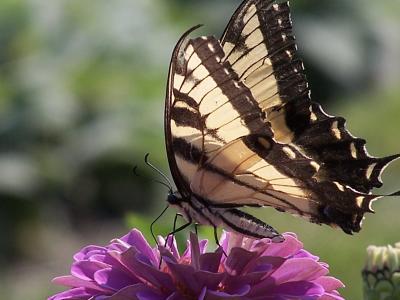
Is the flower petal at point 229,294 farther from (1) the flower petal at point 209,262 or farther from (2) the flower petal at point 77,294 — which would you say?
(2) the flower petal at point 77,294

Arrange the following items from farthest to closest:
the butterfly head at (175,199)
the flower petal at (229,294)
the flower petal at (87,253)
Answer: the butterfly head at (175,199) < the flower petal at (87,253) < the flower petal at (229,294)

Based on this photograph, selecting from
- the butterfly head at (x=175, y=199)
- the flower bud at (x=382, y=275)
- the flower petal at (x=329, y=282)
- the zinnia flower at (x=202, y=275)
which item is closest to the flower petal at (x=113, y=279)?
the zinnia flower at (x=202, y=275)

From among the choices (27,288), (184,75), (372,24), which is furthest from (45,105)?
(184,75)

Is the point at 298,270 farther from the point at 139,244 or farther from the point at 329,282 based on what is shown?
the point at 139,244

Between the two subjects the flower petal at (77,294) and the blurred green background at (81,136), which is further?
the blurred green background at (81,136)

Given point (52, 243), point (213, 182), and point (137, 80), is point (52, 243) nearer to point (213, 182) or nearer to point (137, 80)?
point (137, 80)

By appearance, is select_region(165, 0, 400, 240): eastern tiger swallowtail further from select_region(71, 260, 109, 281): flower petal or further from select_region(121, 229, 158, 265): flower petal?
select_region(71, 260, 109, 281): flower petal

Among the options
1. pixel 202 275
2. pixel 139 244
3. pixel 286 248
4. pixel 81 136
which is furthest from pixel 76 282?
pixel 81 136
